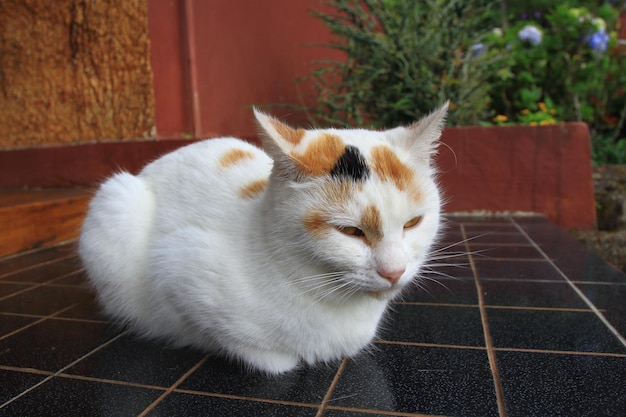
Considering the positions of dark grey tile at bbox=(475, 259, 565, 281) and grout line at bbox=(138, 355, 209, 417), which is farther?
dark grey tile at bbox=(475, 259, 565, 281)

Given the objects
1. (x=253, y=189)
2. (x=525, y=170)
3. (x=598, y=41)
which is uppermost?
(x=598, y=41)

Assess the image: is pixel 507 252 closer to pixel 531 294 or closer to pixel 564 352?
pixel 531 294

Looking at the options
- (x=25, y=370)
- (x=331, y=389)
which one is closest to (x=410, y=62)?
(x=331, y=389)

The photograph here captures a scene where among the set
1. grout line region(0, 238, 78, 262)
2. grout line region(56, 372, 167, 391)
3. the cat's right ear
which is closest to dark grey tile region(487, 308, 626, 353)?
the cat's right ear

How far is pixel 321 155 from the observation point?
4.25ft

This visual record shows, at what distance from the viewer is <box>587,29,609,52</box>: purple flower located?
4980 mm

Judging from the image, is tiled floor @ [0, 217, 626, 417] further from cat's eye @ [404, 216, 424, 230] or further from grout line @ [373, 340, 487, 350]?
cat's eye @ [404, 216, 424, 230]

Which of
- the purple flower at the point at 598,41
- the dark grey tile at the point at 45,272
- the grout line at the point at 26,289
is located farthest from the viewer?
the purple flower at the point at 598,41

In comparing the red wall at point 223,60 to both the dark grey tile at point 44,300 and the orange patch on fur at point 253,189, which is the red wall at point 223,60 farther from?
the orange patch on fur at point 253,189

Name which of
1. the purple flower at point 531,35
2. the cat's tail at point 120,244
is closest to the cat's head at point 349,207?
the cat's tail at point 120,244

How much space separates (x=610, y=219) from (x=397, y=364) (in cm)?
328

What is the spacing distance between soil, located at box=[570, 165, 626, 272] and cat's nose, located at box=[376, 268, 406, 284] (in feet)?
9.82

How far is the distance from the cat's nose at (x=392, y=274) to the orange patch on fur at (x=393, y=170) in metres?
0.20

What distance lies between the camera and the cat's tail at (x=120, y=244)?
1.69m
